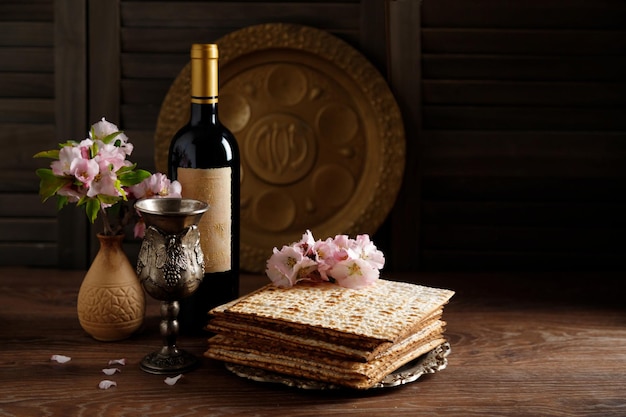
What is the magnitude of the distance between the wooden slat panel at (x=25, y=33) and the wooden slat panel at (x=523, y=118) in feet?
2.49

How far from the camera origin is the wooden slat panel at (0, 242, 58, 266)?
5.71ft

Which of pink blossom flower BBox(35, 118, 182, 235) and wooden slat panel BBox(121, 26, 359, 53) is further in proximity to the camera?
wooden slat panel BBox(121, 26, 359, 53)

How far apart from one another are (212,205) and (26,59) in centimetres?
68

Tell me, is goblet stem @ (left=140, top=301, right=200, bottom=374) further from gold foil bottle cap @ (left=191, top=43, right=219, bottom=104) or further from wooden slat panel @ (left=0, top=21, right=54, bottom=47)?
wooden slat panel @ (left=0, top=21, right=54, bottom=47)

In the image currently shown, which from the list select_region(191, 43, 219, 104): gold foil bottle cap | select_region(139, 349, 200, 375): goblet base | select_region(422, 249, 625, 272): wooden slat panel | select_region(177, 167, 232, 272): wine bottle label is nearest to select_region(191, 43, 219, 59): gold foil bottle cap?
select_region(191, 43, 219, 104): gold foil bottle cap

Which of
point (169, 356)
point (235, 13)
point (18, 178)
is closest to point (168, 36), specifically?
point (235, 13)

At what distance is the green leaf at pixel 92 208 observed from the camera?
1.19 metres

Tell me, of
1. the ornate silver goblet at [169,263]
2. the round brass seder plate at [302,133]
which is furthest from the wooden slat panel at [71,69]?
the ornate silver goblet at [169,263]

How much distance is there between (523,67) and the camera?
170 cm

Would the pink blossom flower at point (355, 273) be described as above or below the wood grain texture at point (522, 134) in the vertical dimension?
below

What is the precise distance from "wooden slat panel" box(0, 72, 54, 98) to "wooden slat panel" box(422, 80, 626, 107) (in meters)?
0.74

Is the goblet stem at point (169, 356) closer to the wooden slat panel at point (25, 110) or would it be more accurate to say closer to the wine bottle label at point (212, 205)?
the wine bottle label at point (212, 205)

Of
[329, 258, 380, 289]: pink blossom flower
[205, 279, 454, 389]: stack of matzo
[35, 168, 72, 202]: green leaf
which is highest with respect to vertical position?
[35, 168, 72, 202]: green leaf

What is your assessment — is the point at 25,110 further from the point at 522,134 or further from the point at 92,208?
the point at 522,134
